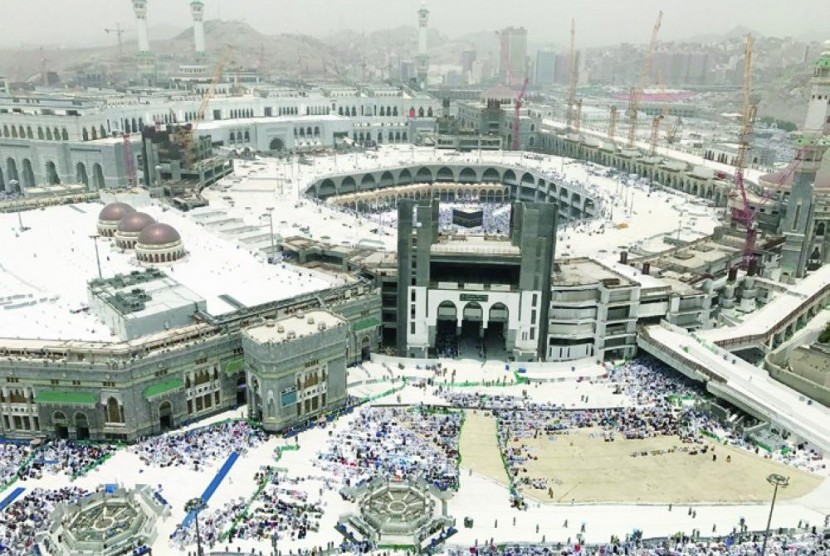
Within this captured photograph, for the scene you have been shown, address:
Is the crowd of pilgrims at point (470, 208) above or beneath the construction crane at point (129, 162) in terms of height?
beneath

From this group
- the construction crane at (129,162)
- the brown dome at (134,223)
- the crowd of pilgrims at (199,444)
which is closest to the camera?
the crowd of pilgrims at (199,444)

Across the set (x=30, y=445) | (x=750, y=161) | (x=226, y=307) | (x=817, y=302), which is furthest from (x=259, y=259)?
(x=750, y=161)

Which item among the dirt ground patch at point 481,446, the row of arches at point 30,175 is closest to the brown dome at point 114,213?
the row of arches at point 30,175

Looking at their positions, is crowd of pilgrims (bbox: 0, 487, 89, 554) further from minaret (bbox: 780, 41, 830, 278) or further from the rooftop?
minaret (bbox: 780, 41, 830, 278)

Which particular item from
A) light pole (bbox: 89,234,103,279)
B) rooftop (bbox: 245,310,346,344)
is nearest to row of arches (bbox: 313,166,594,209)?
light pole (bbox: 89,234,103,279)

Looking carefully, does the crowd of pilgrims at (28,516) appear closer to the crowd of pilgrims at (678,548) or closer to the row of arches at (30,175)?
the crowd of pilgrims at (678,548)

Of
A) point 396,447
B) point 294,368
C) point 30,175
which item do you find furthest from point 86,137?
point 396,447

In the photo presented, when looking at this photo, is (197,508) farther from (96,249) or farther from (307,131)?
(307,131)
